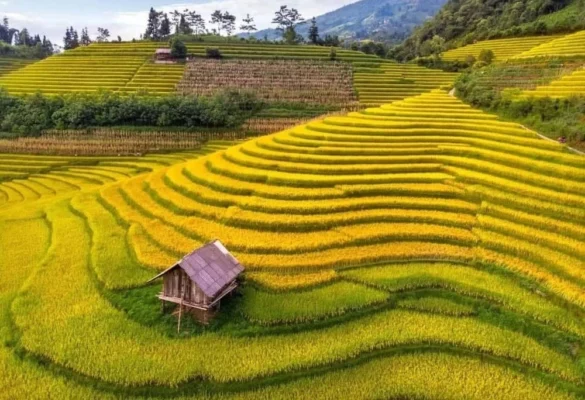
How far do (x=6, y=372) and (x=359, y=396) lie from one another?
26.3 feet

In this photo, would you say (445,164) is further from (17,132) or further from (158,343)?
(17,132)

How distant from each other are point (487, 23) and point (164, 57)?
164ft

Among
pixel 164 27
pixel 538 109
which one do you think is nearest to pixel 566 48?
pixel 538 109

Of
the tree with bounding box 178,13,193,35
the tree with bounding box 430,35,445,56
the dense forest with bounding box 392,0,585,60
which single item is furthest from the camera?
the tree with bounding box 178,13,193,35

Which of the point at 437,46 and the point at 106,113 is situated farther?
the point at 437,46

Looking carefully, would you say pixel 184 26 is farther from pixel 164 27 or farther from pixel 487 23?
pixel 487 23

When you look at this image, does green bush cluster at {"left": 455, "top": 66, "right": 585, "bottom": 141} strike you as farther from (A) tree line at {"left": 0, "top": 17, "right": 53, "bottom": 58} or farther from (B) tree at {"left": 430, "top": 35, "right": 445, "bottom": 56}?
(A) tree line at {"left": 0, "top": 17, "right": 53, "bottom": 58}

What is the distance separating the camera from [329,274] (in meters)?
13.7

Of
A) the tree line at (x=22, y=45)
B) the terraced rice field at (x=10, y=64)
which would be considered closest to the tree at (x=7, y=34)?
the tree line at (x=22, y=45)

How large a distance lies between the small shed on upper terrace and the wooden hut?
2035 inches

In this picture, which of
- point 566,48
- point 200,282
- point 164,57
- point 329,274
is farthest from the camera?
point 164,57

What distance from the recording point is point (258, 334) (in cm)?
1168

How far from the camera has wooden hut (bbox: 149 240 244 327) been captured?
452 inches

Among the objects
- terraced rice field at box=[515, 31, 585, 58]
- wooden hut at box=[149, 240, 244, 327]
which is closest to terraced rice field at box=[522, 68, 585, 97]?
terraced rice field at box=[515, 31, 585, 58]
